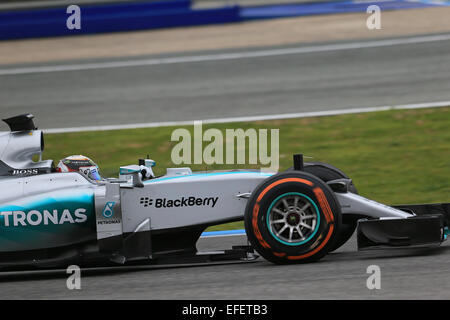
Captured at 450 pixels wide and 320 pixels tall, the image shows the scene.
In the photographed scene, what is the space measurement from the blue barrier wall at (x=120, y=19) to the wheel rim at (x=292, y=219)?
44.1 feet

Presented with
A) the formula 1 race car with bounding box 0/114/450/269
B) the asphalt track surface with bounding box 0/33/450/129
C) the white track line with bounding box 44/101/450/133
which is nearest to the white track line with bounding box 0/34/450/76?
the asphalt track surface with bounding box 0/33/450/129

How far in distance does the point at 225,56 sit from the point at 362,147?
21.1 feet

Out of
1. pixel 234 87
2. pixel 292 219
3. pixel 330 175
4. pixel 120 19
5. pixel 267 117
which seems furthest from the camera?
pixel 120 19

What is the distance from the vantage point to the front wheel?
558 centimetres

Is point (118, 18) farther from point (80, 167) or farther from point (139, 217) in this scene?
point (139, 217)

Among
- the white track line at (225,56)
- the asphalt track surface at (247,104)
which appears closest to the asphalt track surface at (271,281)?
the asphalt track surface at (247,104)

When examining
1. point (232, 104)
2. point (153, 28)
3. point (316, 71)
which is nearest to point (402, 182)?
point (232, 104)

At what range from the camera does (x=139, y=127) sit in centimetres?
1198

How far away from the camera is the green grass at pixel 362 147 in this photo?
9.19 meters

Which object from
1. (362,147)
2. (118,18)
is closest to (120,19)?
(118,18)

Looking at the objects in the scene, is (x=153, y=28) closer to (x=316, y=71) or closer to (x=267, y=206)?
(x=316, y=71)

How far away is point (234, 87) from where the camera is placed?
14070 millimetres

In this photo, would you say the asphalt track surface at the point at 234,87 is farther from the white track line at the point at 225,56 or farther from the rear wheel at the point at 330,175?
the rear wheel at the point at 330,175
